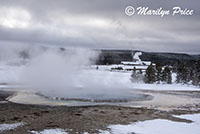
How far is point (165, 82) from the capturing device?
40.4m

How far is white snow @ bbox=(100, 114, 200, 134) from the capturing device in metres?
9.92

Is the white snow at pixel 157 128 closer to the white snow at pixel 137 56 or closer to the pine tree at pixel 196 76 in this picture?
the pine tree at pixel 196 76

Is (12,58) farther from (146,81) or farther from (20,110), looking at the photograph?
(20,110)

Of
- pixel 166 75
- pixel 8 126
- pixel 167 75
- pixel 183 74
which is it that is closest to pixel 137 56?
pixel 183 74

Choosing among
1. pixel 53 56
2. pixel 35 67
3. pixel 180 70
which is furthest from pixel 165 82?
pixel 35 67

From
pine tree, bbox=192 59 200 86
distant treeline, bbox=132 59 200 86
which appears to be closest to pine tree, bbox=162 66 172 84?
distant treeline, bbox=132 59 200 86

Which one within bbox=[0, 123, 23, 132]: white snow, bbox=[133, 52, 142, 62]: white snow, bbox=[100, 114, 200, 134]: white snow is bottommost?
bbox=[100, 114, 200, 134]: white snow

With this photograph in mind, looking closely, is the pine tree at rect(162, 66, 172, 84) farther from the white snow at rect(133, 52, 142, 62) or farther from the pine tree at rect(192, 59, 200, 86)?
the white snow at rect(133, 52, 142, 62)

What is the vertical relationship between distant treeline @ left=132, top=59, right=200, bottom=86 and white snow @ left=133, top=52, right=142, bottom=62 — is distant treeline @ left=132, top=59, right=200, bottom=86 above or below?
below

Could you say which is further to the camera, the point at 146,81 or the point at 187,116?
the point at 146,81

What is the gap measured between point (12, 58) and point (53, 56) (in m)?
42.0

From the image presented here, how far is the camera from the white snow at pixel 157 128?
32.6 ft

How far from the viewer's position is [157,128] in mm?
10508

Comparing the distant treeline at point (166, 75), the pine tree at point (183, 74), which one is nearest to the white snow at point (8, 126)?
the distant treeline at point (166, 75)
